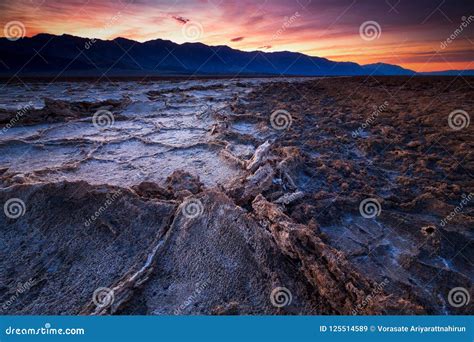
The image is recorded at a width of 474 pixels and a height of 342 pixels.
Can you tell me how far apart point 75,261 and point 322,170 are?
8.77 ft

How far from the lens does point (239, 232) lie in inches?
88.2

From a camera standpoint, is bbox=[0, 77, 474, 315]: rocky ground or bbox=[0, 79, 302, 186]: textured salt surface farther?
bbox=[0, 79, 302, 186]: textured salt surface

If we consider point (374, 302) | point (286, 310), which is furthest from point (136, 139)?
point (374, 302)

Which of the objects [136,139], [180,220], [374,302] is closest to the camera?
[374,302]

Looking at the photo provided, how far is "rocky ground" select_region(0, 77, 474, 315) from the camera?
73.1 inches

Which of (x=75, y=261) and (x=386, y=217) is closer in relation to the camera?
(x=75, y=261)

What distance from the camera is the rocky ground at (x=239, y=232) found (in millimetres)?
1856

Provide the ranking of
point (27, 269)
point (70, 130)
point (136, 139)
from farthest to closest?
point (70, 130), point (136, 139), point (27, 269)

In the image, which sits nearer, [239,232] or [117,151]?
[239,232]

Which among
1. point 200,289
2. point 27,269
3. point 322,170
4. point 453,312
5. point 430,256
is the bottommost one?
point 27,269

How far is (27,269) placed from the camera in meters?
2.16

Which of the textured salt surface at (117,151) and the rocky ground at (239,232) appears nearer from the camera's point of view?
the rocky ground at (239,232)

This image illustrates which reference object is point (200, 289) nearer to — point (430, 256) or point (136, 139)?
point (430, 256)

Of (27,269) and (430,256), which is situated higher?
(430,256)
